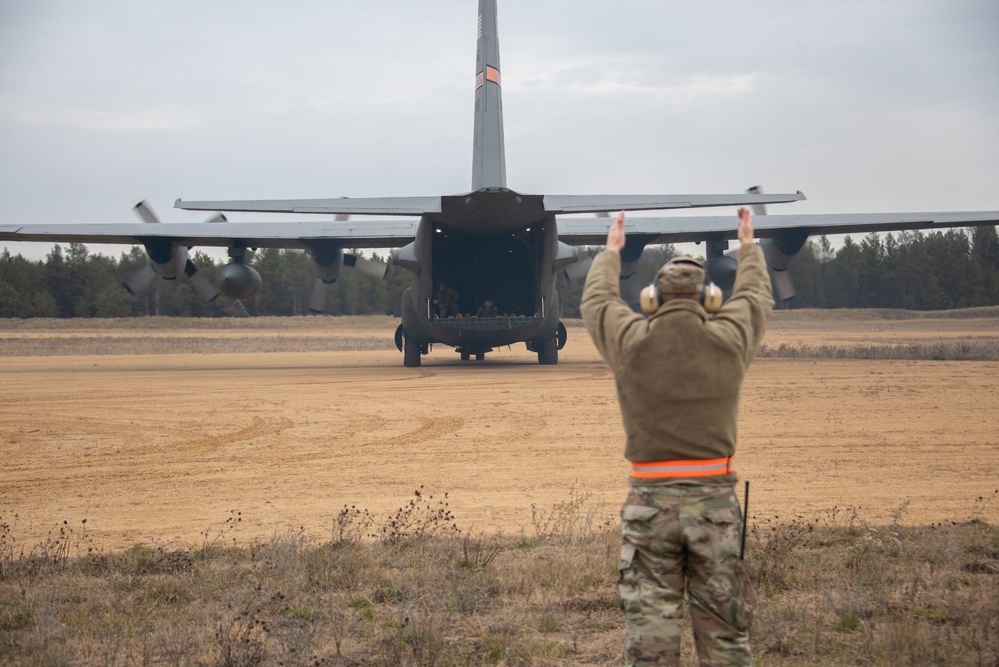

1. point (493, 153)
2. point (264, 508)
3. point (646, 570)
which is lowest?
point (264, 508)

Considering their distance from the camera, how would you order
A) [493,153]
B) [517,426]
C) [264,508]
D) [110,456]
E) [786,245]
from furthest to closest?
[786,245], [493,153], [517,426], [110,456], [264,508]

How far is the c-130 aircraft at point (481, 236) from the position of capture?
20297mm

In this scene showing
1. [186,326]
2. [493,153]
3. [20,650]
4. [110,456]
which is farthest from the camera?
[186,326]

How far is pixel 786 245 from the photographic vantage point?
27359 millimetres

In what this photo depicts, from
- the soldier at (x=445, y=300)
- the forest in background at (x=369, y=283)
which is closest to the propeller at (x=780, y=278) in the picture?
the soldier at (x=445, y=300)

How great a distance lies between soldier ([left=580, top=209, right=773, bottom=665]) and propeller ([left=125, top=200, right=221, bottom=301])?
82.9 feet

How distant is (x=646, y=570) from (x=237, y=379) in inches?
832

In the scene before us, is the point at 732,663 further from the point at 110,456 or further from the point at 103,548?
the point at 110,456

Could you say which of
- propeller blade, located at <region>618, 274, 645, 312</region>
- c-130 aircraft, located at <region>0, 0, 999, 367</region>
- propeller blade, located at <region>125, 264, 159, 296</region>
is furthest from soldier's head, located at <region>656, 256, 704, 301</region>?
propeller blade, located at <region>125, 264, 159, 296</region>

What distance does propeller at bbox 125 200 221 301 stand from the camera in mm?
27344

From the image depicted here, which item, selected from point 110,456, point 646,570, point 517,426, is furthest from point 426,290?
point 646,570

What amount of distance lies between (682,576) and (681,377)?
2.81ft

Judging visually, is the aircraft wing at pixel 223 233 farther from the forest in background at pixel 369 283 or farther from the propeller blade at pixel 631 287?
the forest in background at pixel 369 283

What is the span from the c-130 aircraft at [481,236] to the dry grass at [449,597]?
39.8ft
